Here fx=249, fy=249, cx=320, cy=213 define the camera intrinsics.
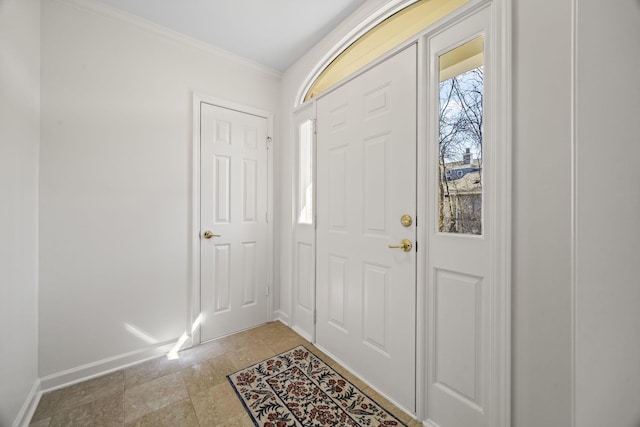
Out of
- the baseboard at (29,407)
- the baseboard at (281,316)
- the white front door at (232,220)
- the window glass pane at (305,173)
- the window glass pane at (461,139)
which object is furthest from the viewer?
the baseboard at (281,316)

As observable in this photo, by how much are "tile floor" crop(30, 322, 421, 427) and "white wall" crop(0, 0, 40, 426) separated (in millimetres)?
237

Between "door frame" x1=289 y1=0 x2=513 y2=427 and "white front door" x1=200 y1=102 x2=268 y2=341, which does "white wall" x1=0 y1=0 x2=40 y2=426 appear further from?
"door frame" x1=289 y1=0 x2=513 y2=427

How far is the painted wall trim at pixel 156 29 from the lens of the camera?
1.79 metres

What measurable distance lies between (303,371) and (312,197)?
54.9 inches

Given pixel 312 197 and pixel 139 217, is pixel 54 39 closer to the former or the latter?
pixel 139 217

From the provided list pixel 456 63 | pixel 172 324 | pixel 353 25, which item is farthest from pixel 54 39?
pixel 456 63

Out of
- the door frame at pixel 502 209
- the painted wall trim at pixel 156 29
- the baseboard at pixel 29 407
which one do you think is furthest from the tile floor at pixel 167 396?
the painted wall trim at pixel 156 29

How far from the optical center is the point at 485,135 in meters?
1.18

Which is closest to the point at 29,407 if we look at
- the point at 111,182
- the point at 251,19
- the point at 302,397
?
the point at 111,182

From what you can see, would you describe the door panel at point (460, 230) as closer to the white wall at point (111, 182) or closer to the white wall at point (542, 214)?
the white wall at point (542, 214)

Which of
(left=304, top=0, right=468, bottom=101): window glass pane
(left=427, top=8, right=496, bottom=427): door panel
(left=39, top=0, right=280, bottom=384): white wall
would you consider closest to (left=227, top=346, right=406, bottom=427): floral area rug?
(left=427, top=8, right=496, bottom=427): door panel

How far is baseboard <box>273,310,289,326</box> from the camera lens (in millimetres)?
2639

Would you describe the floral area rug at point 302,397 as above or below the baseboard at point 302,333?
below

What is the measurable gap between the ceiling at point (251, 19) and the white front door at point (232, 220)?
58 cm
